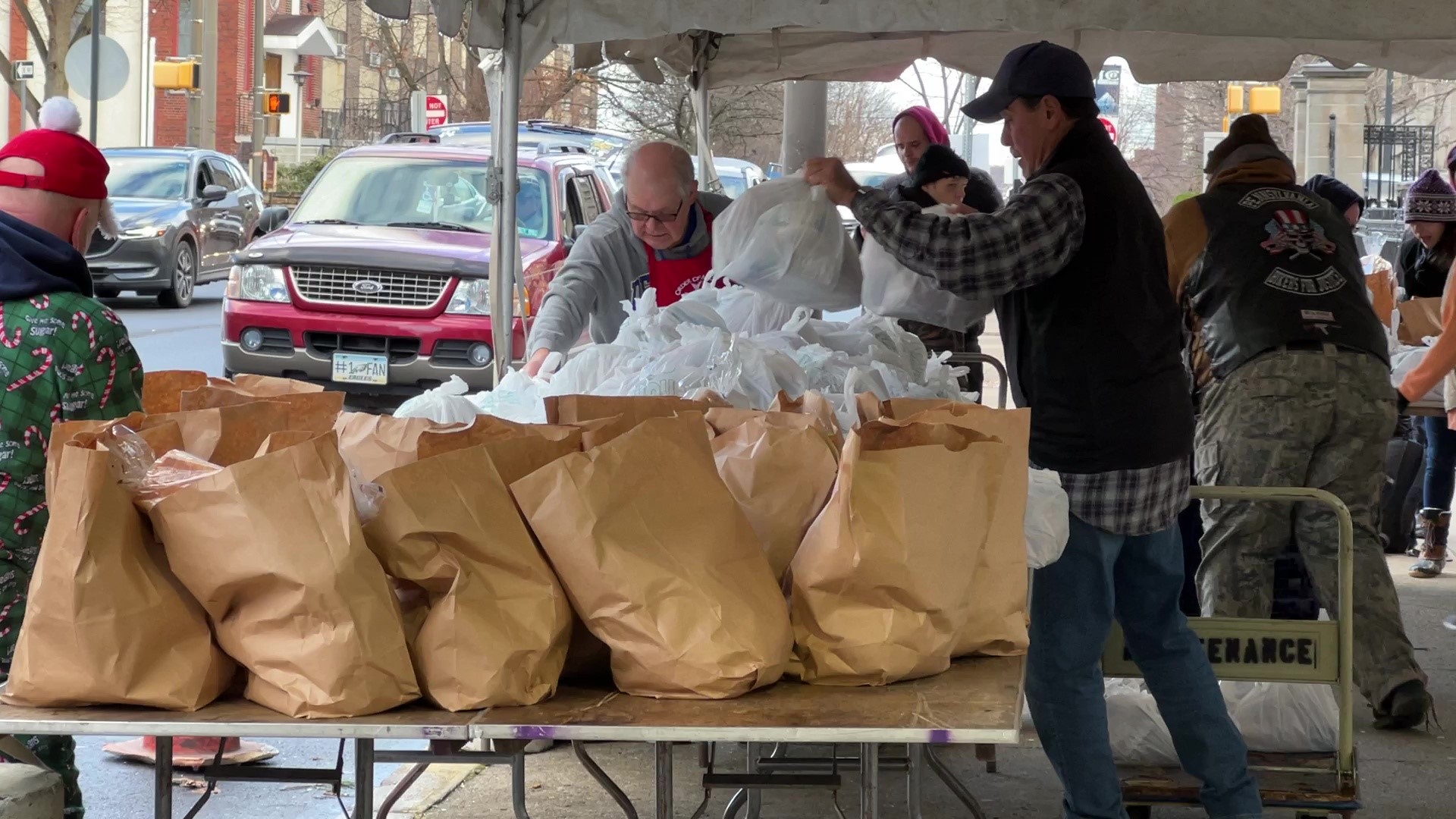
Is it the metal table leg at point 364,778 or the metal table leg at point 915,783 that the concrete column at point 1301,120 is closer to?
the metal table leg at point 915,783

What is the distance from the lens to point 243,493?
221 cm

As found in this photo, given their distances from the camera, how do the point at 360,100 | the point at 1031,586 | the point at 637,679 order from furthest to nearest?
the point at 360,100 → the point at 1031,586 → the point at 637,679

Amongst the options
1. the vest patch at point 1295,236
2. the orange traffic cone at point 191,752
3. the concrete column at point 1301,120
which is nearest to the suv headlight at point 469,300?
the orange traffic cone at point 191,752

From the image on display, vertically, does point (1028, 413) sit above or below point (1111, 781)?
above

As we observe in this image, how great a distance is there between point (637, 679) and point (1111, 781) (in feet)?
5.41

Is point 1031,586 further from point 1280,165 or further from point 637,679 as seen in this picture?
point 1280,165

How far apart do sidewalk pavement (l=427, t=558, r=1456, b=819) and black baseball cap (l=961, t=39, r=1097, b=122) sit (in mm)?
2150

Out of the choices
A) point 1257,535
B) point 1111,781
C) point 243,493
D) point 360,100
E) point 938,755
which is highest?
point 360,100

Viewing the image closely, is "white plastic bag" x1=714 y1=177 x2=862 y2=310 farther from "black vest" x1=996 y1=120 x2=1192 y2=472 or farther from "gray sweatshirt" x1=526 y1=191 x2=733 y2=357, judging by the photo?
"black vest" x1=996 y1=120 x2=1192 y2=472

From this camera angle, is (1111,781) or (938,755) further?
(938,755)

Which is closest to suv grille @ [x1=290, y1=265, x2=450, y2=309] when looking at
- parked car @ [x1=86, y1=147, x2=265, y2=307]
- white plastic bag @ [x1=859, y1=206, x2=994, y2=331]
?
white plastic bag @ [x1=859, y1=206, x2=994, y2=331]

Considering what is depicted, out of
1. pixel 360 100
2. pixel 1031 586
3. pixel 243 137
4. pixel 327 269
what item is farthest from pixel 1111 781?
pixel 360 100

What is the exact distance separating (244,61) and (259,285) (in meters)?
41.0

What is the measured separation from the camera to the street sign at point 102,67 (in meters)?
19.2
